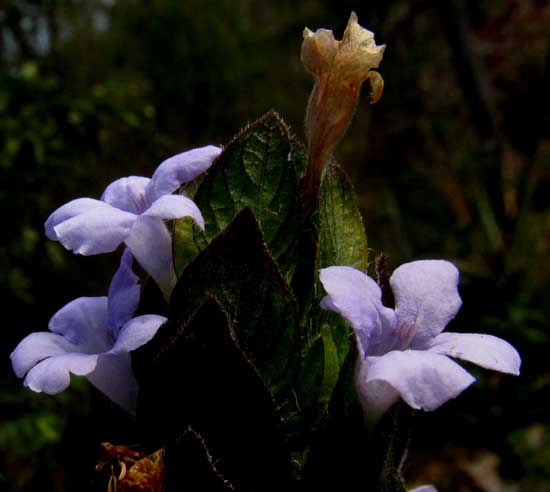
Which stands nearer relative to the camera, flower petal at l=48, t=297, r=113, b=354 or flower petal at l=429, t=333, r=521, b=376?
flower petal at l=429, t=333, r=521, b=376

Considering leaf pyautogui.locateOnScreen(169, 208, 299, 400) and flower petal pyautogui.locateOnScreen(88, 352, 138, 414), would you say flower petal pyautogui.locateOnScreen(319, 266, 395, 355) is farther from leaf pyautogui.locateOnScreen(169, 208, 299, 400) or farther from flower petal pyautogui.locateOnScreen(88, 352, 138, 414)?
flower petal pyautogui.locateOnScreen(88, 352, 138, 414)

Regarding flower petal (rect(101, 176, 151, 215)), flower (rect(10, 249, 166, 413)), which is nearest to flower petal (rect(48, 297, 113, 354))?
flower (rect(10, 249, 166, 413))

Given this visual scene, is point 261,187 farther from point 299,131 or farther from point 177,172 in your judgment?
point 299,131

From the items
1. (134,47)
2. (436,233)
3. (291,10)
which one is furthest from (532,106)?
(134,47)

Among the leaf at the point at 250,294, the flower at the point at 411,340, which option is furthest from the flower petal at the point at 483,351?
the leaf at the point at 250,294

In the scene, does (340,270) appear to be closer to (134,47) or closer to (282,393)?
(282,393)

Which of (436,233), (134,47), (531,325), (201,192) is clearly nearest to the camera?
(201,192)

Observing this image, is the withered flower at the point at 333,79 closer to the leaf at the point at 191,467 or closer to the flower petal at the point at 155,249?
the flower petal at the point at 155,249
